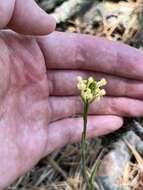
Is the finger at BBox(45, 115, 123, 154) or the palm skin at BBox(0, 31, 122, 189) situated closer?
the palm skin at BBox(0, 31, 122, 189)

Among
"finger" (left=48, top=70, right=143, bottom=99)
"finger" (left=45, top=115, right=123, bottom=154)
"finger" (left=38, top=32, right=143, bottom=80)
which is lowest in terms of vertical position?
"finger" (left=45, top=115, right=123, bottom=154)

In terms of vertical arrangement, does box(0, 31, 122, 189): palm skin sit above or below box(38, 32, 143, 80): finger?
below

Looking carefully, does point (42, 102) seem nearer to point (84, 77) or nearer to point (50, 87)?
point (50, 87)

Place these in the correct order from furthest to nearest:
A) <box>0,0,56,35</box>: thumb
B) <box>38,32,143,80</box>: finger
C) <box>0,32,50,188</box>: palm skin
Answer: <box>38,32,143,80</box>: finger
<box>0,32,50,188</box>: palm skin
<box>0,0,56,35</box>: thumb

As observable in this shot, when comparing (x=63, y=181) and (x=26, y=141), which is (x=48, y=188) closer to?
(x=63, y=181)

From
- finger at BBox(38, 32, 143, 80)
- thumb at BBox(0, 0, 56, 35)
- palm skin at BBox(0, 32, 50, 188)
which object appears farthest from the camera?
finger at BBox(38, 32, 143, 80)

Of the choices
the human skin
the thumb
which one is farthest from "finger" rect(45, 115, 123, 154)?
the thumb

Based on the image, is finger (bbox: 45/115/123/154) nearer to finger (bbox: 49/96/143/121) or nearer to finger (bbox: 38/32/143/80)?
finger (bbox: 49/96/143/121)

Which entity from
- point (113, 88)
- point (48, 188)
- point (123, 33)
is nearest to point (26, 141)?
point (48, 188)
